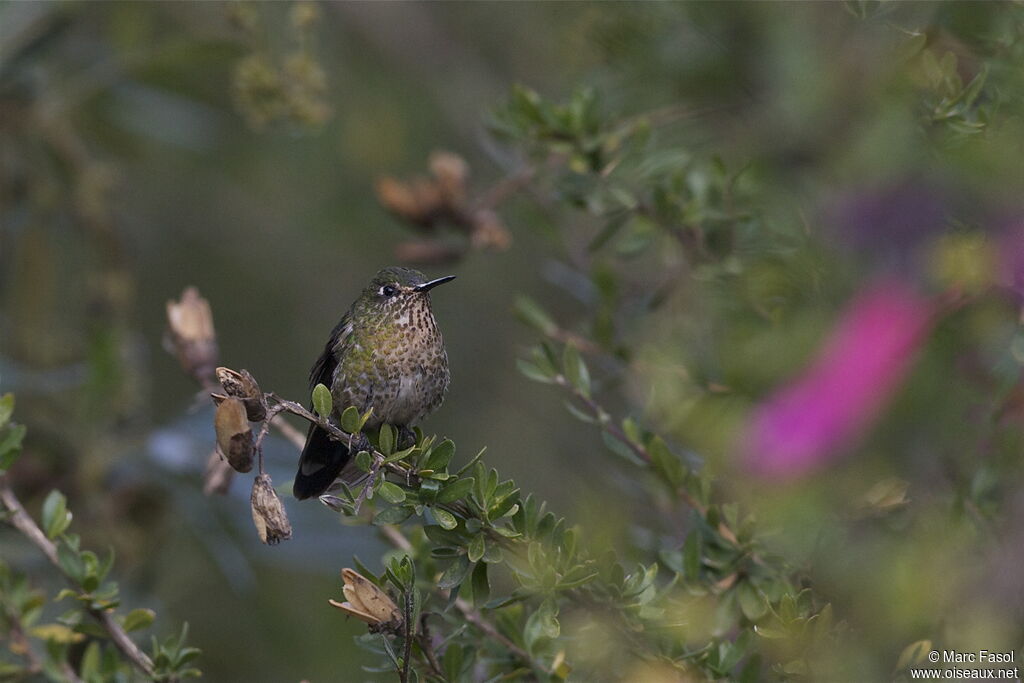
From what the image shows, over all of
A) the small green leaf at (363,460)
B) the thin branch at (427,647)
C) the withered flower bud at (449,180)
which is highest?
the withered flower bud at (449,180)

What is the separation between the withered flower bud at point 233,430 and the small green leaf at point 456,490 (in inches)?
9.4

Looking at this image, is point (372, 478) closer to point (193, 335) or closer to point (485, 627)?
point (485, 627)

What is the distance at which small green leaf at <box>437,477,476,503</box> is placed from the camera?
139 centimetres

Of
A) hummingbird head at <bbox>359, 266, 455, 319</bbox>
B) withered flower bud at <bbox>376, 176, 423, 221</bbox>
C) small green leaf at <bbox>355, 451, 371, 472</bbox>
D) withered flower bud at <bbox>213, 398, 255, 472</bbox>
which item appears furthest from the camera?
withered flower bud at <bbox>376, 176, 423, 221</bbox>

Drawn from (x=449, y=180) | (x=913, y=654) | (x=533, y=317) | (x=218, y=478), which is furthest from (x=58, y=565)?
(x=913, y=654)

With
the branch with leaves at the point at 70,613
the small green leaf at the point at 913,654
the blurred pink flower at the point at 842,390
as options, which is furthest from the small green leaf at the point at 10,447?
the small green leaf at the point at 913,654

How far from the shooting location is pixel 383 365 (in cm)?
194

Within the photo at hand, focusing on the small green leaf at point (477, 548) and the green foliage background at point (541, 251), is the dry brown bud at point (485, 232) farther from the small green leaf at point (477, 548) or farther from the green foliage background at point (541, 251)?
the small green leaf at point (477, 548)

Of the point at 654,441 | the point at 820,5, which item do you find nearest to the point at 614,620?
the point at 654,441

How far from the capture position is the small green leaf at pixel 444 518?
1396 millimetres

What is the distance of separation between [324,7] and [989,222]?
3.83m

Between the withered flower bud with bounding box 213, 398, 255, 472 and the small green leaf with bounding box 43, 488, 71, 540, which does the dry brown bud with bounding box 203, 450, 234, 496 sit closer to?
the small green leaf with bounding box 43, 488, 71, 540

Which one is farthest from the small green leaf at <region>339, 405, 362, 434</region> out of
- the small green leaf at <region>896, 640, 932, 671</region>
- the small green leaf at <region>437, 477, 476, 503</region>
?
the small green leaf at <region>896, 640, 932, 671</region>

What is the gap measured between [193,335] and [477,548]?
74 centimetres
